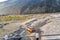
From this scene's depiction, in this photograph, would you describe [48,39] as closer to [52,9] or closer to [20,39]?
[20,39]

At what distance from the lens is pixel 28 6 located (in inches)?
1115

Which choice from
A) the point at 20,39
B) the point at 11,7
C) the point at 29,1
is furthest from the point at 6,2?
the point at 20,39

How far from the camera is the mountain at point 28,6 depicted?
27030 mm

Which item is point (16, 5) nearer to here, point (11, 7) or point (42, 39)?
point (11, 7)

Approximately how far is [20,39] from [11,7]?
20.5m

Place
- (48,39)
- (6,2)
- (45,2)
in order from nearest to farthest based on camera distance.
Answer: (48,39) < (6,2) < (45,2)

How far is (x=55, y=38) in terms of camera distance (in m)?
7.39

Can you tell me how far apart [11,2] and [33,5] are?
3407 millimetres

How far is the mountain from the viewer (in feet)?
88.7

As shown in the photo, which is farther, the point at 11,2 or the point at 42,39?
the point at 11,2

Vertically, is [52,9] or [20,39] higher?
[20,39]

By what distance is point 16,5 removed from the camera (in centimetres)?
2777

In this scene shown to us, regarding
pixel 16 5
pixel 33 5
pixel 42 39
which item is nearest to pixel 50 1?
pixel 33 5

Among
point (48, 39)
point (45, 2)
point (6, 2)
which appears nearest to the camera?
point (48, 39)
